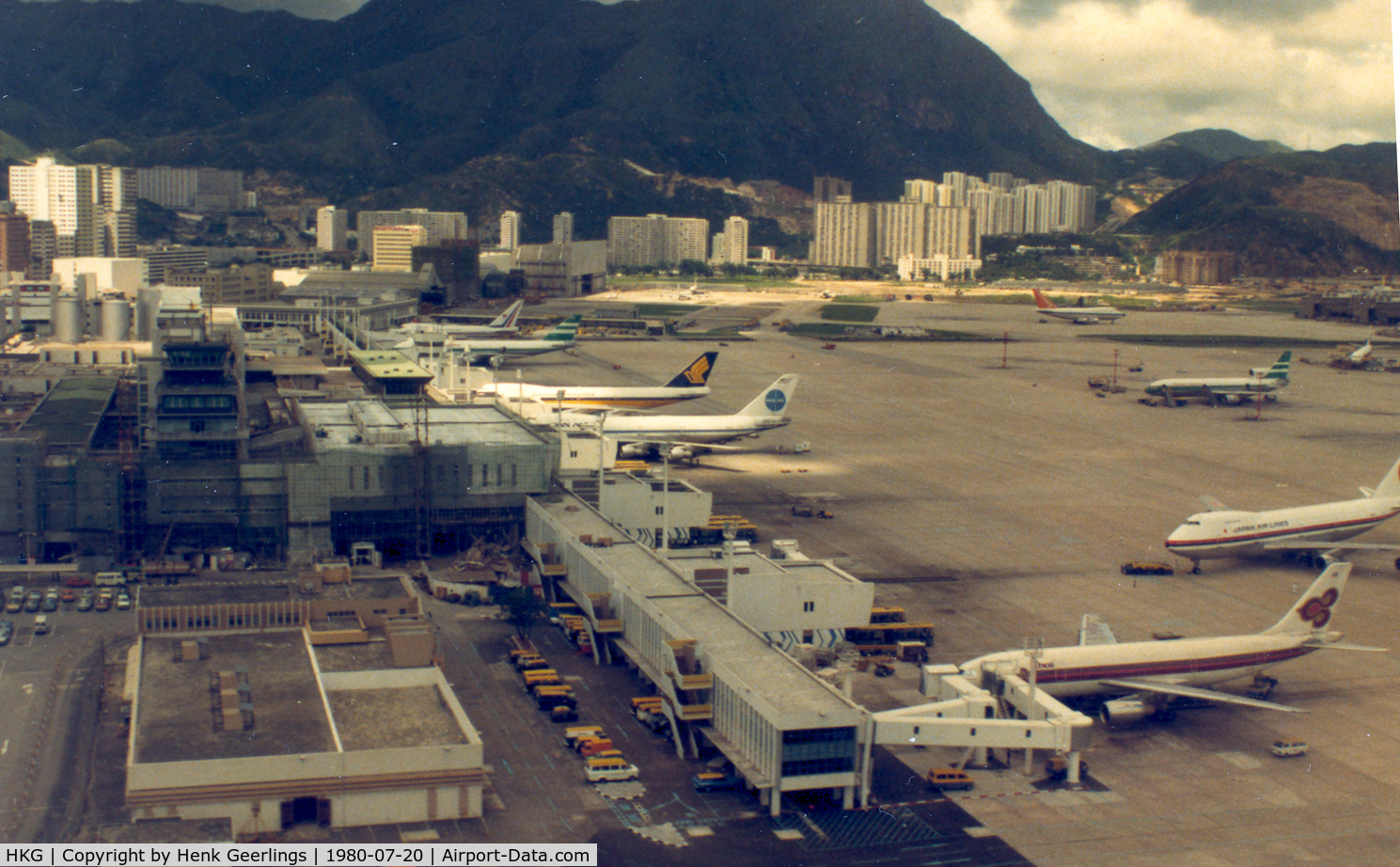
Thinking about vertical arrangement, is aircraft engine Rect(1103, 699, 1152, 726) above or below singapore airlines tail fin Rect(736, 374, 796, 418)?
below

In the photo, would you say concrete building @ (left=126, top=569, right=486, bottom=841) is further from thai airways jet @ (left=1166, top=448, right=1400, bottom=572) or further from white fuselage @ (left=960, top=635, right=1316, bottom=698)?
thai airways jet @ (left=1166, top=448, right=1400, bottom=572)

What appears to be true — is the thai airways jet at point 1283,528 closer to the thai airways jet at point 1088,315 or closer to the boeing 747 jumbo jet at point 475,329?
the boeing 747 jumbo jet at point 475,329

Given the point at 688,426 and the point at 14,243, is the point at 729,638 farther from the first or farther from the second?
the point at 14,243

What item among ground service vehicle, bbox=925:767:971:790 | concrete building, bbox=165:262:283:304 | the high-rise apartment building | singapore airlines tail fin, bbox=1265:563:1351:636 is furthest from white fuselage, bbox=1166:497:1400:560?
the high-rise apartment building


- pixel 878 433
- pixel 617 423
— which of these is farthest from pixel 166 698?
pixel 878 433

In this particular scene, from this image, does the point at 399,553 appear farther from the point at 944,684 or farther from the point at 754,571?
the point at 944,684
